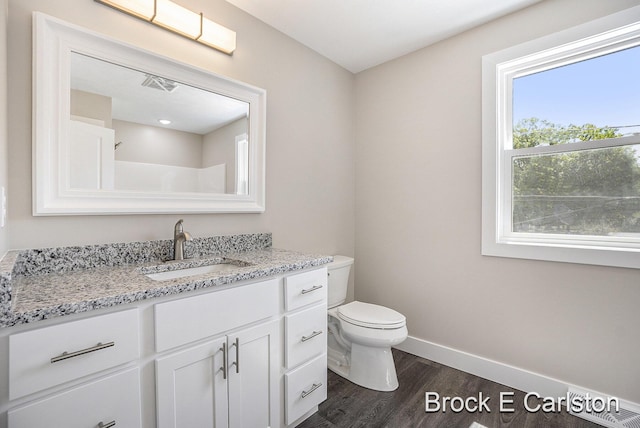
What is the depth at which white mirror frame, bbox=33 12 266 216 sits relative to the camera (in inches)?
47.6

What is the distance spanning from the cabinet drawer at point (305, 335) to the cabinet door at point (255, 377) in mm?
68

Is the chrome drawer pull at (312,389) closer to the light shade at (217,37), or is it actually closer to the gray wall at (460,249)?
the gray wall at (460,249)

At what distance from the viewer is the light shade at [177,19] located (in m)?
1.51

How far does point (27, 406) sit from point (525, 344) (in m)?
2.34

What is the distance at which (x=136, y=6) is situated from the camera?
1.44m

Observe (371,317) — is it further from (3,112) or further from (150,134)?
(3,112)

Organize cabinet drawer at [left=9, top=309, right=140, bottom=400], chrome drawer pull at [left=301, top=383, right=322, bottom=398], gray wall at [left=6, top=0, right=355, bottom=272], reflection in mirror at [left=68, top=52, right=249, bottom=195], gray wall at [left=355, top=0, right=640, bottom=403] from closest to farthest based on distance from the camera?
cabinet drawer at [left=9, top=309, right=140, bottom=400] < gray wall at [left=6, top=0, right=355, bottom=272] < reflection in mirror at [left=68, top=52, right=249, bottom=195] < chrome drawer pull at [left=301, top=383, right=322, bottom=398] < gray wall at [left=355, top=0, right=640, bottom=403]

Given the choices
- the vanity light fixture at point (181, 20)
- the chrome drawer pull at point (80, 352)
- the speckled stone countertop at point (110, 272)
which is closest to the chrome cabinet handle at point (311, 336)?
the speckled stone countertop at point (110, 272)

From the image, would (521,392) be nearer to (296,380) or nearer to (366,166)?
(296,380)

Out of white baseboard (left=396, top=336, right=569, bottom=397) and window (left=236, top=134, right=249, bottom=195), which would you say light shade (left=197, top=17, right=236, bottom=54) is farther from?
white baseboard (left=396, top=336, right=569, bottom=397)

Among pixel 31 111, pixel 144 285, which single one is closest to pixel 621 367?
pixel 144 285

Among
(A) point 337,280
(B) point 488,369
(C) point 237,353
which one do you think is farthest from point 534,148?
(C) point 237,353

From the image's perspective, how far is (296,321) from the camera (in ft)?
4.92

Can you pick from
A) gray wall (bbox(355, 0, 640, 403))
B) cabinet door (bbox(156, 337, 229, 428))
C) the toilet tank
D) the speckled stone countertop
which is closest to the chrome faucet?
the speckled stone countertop
